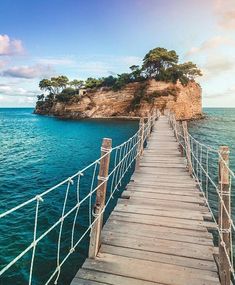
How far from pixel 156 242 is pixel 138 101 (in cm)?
5089

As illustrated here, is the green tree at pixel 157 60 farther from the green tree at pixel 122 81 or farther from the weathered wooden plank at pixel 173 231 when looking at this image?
the weathered wooden plank at pixel 173 231

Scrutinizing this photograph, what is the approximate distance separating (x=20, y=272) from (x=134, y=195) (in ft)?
11.6

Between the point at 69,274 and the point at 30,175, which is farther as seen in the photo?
the point at 30,175

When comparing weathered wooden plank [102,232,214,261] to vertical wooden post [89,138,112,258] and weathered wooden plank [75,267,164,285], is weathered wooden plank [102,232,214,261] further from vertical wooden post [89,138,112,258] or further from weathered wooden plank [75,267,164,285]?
weathered wooden plank [75,267,164,285]

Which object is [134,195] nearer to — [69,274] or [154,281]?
[69,274]

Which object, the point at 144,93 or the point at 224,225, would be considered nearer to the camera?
the point at 224,225

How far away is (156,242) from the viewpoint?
4.44 metres

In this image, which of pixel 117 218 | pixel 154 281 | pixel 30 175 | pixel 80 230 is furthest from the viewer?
pixel 30 175

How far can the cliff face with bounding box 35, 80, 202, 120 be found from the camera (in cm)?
5225

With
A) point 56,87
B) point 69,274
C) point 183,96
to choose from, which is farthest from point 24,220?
point 56,87

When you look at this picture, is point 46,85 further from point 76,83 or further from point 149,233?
point 149,233

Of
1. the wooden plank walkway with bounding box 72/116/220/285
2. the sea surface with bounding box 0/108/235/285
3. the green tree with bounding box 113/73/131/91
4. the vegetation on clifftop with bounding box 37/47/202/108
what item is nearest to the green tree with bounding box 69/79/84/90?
the vegetation on clifftop with bounding box 37/47/202/108

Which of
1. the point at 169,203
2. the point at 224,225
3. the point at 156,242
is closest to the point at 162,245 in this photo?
the point at 156,242

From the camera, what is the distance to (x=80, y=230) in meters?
8.58
